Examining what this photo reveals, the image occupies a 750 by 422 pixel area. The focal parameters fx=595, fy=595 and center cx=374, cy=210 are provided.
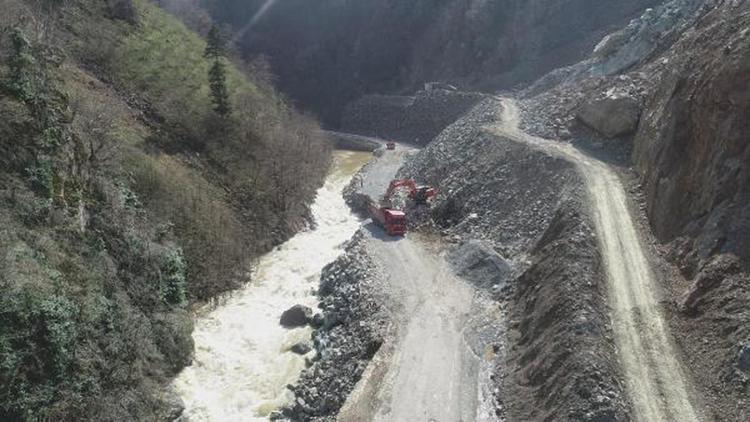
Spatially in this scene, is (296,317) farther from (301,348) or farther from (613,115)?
(613,115)

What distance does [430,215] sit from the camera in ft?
137

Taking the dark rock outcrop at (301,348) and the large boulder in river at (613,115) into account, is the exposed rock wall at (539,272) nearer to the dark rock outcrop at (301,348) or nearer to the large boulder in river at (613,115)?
the large boulder in river at (613,115)

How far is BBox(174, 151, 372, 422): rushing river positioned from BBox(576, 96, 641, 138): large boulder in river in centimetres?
1958

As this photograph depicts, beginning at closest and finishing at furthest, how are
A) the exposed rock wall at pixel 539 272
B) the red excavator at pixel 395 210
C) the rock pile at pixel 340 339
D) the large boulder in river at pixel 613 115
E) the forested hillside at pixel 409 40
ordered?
the exposed rock wall at pixel 539 272 → the rock pile at pixel 340 339 → the large boulder in river at pixel 613 115 → the red excavator at pixel 395 210 → the forested hillside at pixel 409 40

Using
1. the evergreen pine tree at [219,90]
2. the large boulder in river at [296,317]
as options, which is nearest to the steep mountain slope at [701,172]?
the large boulder in river at [296,317]

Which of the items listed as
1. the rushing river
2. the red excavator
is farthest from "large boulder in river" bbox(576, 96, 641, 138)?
the rushing river

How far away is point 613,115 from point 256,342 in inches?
1058

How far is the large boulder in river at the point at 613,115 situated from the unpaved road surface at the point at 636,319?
227 inches

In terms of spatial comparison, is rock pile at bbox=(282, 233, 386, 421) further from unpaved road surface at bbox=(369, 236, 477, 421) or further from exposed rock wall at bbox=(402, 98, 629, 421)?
exposed rock wall at bbox=(402, 98, 629, 421)

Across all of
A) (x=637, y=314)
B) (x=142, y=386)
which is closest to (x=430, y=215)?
(x=637, y=314)

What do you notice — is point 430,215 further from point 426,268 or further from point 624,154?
point 624,154

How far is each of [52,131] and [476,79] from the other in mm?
71952

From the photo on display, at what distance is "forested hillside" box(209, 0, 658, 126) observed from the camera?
84.4 meters

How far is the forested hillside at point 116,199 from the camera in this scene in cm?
2139
